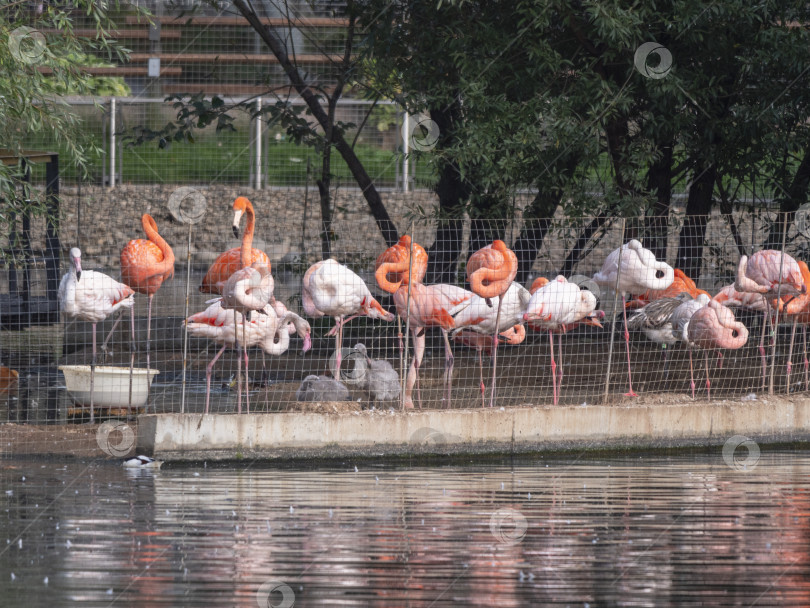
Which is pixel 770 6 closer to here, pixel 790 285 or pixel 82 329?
pixel 790 285

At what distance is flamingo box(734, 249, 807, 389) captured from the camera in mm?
10641

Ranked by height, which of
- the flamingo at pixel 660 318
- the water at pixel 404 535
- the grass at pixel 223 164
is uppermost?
the grass at pixel 223 164

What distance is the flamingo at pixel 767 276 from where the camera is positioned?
10641 mm

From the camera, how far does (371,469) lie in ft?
28.7

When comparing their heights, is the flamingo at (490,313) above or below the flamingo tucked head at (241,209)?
below

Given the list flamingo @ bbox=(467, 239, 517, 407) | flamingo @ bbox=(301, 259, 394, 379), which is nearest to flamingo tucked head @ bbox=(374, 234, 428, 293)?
flamingo @ bbox=(301, 259, 394, 379)

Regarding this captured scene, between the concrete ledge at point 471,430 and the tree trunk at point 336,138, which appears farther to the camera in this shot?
the tree trunk at point 336,138

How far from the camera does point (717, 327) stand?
408 inches

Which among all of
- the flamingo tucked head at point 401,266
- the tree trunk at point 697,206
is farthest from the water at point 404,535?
the tree trunk at point 697,206

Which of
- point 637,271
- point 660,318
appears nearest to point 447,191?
point 660,318

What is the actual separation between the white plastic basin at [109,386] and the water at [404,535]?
139 centimetres

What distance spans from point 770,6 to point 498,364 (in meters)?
4.38

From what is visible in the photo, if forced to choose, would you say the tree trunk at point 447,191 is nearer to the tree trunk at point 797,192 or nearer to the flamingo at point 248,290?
the tree trunk at point 797,192

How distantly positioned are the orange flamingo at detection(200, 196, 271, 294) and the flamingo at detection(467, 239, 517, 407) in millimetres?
1648
